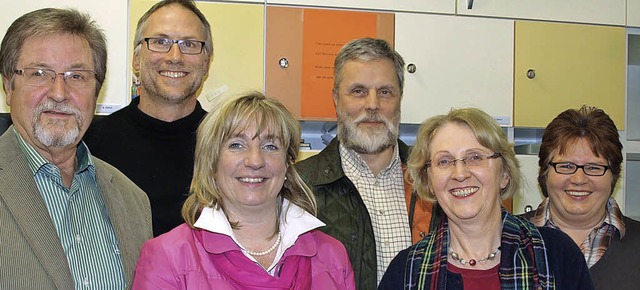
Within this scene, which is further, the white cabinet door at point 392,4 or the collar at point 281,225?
the white cabinet door at point 392,4

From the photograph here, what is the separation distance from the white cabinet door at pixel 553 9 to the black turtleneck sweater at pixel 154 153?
Result: 1553mm

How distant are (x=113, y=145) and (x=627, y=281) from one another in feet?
5.81

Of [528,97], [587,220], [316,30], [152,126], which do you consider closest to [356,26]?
[316,30]

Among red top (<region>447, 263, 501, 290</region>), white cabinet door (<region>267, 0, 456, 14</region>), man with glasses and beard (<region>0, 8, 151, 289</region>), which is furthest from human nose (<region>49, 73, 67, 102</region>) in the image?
white cabinet door (<region>267, 0, 456, 14</region>)

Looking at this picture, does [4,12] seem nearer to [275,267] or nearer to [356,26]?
[356,26]

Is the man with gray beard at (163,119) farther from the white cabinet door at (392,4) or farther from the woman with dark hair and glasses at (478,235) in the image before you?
the woman with dark hair and glasses at (478,235)

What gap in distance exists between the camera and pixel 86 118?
6.47 ft

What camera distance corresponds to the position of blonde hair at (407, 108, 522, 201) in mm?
1980

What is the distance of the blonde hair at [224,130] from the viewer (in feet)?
6.17

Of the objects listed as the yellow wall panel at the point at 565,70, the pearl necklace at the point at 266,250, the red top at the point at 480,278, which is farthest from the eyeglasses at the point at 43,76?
the yellow wall panel at the point at 565,70

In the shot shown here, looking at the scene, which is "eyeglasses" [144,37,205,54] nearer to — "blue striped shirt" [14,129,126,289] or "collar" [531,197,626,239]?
"blue striped shirt" [14,129,126,289]

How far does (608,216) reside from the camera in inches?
92.8

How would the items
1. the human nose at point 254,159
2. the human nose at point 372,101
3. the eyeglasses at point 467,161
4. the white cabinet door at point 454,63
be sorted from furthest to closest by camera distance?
1. the white cabinet door at point 454,63
2. the human nose at point 372,101
3. the eyeglasses at point 467,161
4. the human nose at point 254,159

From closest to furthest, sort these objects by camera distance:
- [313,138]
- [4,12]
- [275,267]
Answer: [275,267] → [4,12] → [313,138]
